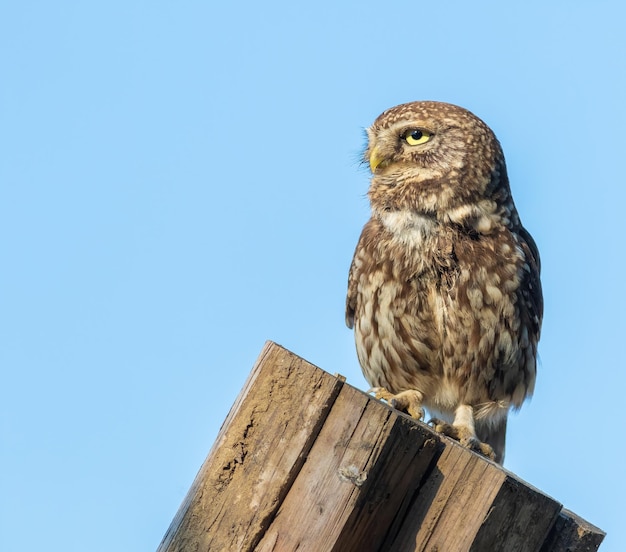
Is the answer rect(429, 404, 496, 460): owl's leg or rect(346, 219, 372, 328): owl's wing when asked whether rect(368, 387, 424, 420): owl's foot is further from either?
rect(346, 219, 372, 328): owl's wing

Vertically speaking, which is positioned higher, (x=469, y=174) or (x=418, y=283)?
(x=469, y=174)

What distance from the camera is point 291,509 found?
226 cm

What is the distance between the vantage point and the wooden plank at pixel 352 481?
2223 millimetres

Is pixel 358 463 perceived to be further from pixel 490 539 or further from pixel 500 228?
pixel 500 228

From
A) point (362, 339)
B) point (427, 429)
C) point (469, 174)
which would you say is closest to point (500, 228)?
point (469, 174)

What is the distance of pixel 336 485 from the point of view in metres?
2.24

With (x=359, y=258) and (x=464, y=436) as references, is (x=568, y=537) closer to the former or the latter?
(x=464, y=436)

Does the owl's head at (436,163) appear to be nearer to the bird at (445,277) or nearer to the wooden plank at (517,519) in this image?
the bird at (445,277)

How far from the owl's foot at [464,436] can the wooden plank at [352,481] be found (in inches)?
53.6

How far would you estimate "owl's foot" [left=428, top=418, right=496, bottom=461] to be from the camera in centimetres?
380

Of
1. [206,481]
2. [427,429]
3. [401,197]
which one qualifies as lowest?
[206,481]

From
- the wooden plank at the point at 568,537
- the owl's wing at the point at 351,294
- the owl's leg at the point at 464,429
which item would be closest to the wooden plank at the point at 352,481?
the wooden plank at the point at 568,537

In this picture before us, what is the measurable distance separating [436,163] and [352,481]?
273 cm

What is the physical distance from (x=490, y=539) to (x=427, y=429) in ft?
0.99
